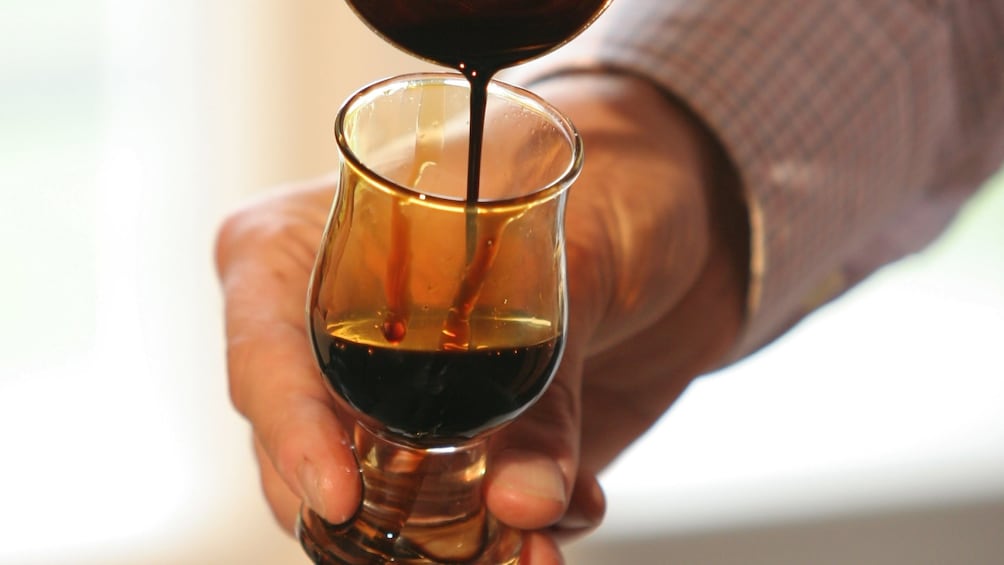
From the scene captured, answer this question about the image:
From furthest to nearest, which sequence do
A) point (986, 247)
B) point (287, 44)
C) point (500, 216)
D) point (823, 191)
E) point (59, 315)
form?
point (986, 247), point (59, 315), point (287, 44), point (823, 191), point (500, 216)

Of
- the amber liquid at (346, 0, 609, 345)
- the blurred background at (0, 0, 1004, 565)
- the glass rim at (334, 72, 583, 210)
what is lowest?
the blurred background at (0, 0, 1004, 565)

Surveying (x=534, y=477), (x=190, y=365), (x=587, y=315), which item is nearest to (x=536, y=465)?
(x=534, y=477)

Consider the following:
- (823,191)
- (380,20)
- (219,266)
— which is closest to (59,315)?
(219,266)

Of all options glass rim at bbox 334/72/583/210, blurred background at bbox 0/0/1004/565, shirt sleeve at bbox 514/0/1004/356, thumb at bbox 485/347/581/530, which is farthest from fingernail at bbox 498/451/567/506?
blurred background at bbox 0/0/1004/565

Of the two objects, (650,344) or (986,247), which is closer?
(650,344)

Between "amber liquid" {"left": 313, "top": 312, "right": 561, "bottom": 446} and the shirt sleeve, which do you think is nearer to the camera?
"amber liquid" {"left": 313, "top": 312, "right": 561, "bottom": 446}

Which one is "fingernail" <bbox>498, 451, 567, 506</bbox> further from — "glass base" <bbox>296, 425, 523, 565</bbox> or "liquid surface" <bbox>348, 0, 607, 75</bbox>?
"liquid surface" <bbox>348, 0, 607, 75</bbox>

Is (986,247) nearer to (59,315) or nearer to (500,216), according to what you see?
(59,315)
